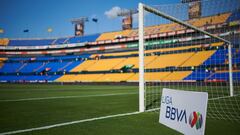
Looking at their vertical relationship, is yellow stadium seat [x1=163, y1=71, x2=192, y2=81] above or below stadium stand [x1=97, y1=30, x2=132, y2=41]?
below

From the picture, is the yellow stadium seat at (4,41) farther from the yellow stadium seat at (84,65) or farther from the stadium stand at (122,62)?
the yellow stadium seat at (84,65)

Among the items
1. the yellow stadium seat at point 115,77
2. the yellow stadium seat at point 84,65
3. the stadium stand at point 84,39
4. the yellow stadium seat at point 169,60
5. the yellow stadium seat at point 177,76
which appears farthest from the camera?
the stadium stand at point 84,39

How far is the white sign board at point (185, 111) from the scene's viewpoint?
268cm

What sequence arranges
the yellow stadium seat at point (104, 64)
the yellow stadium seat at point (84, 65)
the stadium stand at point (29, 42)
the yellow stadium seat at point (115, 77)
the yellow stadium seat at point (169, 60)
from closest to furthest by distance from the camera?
the yellow stadium seat at point (169, 60), the yellow stadium seat at point (115, 77), the yellow stadium seat at point (104, 64), the yellow stadium seat at point (84, 65), the stadium stand at point (29, 42)

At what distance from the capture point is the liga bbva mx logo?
2665 millimetres

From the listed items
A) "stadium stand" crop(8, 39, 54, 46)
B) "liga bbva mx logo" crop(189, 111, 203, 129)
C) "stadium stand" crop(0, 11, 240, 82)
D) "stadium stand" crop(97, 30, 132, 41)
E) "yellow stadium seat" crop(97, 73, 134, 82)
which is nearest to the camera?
"liga bbva mx logo" crop(189, 111, 203, 129)

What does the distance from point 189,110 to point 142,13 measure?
483 cm

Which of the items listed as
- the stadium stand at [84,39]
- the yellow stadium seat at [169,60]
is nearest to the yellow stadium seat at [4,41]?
the stadium stand at [84,39]

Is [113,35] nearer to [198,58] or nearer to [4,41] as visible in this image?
[198,58]

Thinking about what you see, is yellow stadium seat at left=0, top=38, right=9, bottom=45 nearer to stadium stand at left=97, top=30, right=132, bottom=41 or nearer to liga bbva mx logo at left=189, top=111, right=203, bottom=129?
stadium stand at left=97, top=30, right=132, bottom=41

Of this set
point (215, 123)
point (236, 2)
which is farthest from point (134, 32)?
point (215, 123)

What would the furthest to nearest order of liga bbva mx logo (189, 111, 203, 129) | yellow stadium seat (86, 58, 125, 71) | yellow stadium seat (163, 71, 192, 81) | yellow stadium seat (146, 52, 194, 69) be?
yellow stadium seat (86, 58, 125, 71)
yellow stadium seat (146, 52, 194, 69)
yellow stadium seat (163, 71, 192, 81)
liga bbva mx logo (189, 111, 203, 129)

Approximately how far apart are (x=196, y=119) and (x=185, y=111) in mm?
308

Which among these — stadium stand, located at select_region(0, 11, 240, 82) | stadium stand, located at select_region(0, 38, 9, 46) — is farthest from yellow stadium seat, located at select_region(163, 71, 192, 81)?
stadium stand, located at select_region(0, 38, 9, 46)
